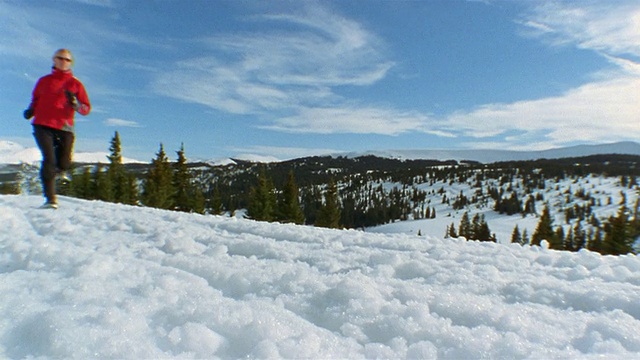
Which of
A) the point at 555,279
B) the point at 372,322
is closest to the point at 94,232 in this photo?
the point at 372,322

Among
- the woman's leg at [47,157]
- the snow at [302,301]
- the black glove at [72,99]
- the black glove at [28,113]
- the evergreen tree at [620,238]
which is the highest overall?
the black glove at [72,99]

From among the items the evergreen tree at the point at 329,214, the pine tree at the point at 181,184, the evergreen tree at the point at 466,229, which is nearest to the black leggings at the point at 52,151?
the evergreen tree at the point at 329,214

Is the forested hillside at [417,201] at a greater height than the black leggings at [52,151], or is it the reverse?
the black leggings at [52,151]

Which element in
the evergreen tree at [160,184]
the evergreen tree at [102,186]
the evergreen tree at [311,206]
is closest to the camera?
the evergreen tree at [160,184]

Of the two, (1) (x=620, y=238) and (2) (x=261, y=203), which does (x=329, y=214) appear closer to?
(2) (x=261, y=203)

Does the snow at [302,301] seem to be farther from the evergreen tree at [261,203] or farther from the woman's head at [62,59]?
the evergreen tree at [261,203]

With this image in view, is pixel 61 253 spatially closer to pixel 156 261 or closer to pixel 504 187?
pixel 156 261

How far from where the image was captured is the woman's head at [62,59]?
6.28m

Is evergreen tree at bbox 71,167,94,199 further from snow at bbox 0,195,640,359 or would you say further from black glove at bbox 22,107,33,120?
snow at bbox 0,195,640,359

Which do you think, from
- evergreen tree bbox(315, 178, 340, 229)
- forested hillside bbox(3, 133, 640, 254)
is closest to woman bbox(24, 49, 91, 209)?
forested hillside bbox(3, 133, 640, 254)

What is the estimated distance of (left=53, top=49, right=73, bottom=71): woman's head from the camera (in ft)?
20.6

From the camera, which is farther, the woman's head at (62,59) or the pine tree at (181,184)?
the pine tree at (181,184)

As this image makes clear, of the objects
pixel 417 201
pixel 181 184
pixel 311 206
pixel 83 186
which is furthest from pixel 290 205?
pixel 417 201

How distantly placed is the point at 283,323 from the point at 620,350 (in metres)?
2.23
